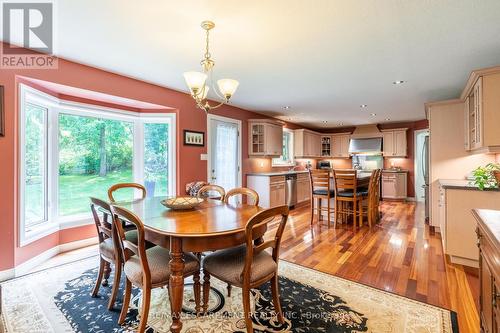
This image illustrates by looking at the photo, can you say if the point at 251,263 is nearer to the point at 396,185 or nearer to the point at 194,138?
the point at 194,138

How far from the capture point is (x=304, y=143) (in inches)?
285

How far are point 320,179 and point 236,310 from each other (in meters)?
3.15

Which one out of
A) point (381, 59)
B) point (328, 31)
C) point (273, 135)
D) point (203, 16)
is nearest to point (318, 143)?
point (273, 135)

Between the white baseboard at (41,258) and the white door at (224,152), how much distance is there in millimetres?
2085

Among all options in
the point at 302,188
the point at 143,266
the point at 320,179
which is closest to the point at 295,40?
the point at 143,266

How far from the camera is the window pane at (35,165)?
2.81 meters

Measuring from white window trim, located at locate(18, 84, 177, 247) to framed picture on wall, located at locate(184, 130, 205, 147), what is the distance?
0.62 feet

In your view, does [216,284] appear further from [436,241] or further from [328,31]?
[436,241]

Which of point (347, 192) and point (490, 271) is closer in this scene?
point (490, 271)

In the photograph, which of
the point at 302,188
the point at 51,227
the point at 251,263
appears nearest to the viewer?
the point at 251,263

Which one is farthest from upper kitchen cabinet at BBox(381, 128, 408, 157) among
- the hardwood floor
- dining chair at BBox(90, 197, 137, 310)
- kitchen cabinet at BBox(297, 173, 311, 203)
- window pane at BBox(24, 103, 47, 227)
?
window pane at BBox(24, 103, 47, 227)

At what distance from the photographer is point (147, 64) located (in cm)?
290

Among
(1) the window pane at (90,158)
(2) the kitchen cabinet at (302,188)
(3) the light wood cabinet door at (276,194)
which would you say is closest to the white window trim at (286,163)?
(2) the kitchen cabinet at (302,188)

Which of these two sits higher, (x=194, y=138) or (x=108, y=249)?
(x=194, y=138)
